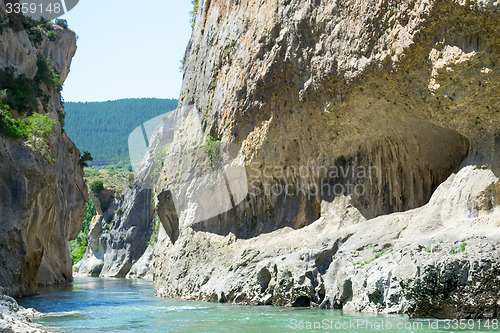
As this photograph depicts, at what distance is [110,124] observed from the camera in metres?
126

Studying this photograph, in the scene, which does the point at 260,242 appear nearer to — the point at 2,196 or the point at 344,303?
the point at 344,303

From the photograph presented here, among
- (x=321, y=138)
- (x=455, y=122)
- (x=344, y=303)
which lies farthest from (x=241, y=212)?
(x=455, y=122)

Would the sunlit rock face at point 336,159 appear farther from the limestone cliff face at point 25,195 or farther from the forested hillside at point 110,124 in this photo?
the forested hillside at point 110,124

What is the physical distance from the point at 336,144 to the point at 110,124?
110 meters

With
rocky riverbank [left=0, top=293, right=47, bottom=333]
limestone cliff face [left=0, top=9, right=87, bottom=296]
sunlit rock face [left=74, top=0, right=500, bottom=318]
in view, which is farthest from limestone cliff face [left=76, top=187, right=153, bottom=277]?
rocky riverbank [left=0, top=293, right=47, bottom=333]

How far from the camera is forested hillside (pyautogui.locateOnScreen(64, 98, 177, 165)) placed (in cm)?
12425

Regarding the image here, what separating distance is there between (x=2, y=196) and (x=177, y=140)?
9715 millimetres

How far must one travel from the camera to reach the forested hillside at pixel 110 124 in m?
Answer: 124

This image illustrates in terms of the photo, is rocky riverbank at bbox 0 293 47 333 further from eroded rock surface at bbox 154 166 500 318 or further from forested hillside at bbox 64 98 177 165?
forested hillside at bbox 64 98 177 165

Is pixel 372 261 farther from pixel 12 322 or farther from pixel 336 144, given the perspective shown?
pixel 12 322

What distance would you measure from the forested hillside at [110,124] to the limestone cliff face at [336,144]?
98.1 metres

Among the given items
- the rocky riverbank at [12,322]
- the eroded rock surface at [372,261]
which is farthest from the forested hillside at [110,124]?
the rocky riverbank at [12,322]

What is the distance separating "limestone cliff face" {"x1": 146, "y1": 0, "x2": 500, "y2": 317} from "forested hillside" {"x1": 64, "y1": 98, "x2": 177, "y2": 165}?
98.1 meters

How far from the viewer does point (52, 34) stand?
52.9m
